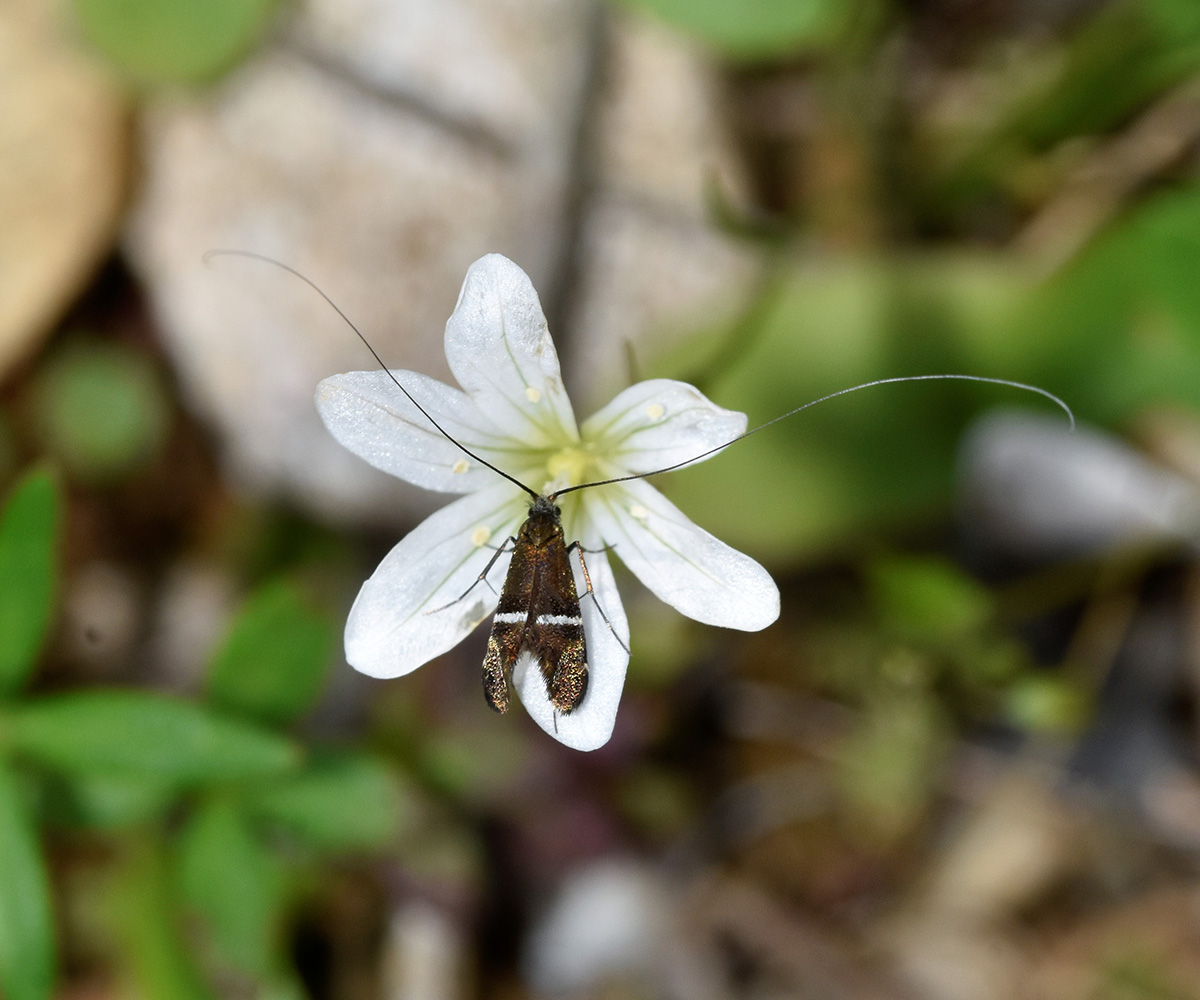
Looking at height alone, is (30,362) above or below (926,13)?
below

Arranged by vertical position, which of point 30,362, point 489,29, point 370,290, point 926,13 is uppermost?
point 926,13

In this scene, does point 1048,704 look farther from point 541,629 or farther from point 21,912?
point 21,912

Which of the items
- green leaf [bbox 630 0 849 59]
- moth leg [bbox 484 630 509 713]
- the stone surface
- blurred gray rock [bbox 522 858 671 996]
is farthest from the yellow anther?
blurred gray rock [bbox 522 858 671 996]

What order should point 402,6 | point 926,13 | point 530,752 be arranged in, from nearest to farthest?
point 530,752 → point 402,6 → point 926,13

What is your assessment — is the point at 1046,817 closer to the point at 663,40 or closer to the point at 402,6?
the point at 663,40

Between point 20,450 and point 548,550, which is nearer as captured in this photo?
point 548,550

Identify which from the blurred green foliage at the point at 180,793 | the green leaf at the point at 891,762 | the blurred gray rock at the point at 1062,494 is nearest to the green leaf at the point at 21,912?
the blurred green foliage at the point at 180,793

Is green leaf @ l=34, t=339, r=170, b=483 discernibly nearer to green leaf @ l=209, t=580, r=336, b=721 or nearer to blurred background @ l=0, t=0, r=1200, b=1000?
blurred background @ l=0, t=0, r=1200, b=1000

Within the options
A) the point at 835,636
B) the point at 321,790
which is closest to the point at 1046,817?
the point at 835,636
